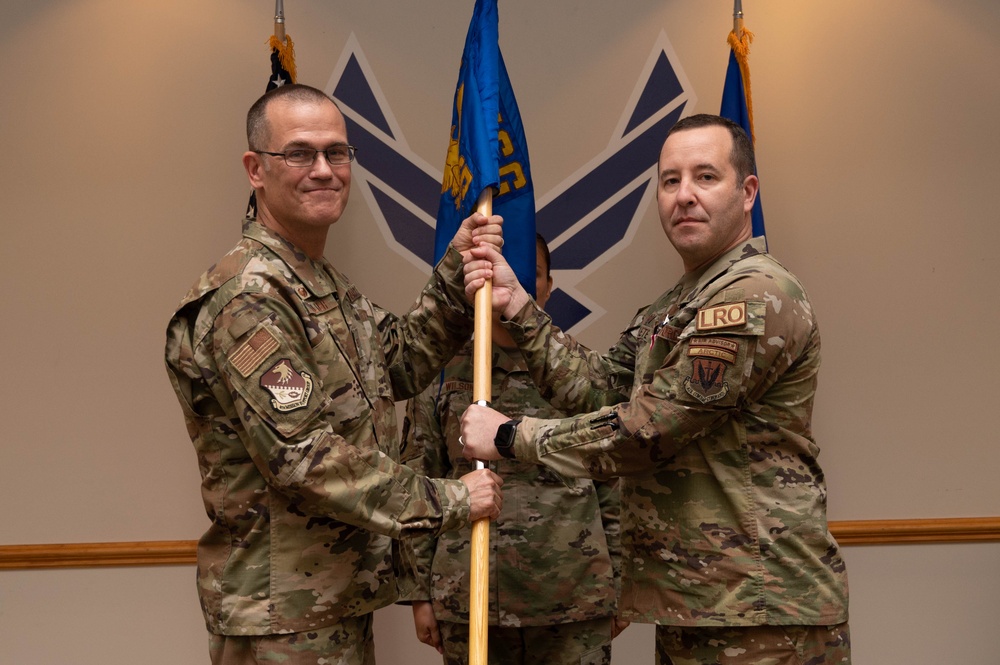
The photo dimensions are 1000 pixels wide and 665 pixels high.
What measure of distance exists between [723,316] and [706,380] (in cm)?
14

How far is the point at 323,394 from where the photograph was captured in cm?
196

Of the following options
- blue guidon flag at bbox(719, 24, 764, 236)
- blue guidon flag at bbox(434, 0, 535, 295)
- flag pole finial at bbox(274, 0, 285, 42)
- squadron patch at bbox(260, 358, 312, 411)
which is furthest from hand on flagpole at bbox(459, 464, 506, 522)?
flag pole finial at bbox(274, 0, 285, 42)

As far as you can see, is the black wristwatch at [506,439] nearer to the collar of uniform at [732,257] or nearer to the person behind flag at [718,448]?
the person behind flag at [718,448]

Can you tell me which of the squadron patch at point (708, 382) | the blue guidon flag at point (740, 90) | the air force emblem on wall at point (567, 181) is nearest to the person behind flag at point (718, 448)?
the squadron patch at point (708, 382)

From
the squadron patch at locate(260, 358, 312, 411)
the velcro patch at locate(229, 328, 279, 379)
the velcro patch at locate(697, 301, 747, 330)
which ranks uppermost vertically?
the velcro patch at locate(697, 301, 747, 330)

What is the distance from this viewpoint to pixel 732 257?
212 centimetres

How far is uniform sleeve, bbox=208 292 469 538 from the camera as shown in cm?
186

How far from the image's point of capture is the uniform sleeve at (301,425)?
186 cm

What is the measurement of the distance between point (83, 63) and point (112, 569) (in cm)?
180

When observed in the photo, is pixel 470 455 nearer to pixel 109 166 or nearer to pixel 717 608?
pixel 717 608

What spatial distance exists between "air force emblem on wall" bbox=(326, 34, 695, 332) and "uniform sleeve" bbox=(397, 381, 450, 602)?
0.74 meters

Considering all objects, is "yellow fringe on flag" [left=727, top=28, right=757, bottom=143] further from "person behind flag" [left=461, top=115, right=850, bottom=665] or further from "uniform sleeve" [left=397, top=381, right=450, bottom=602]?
"uniform sleeve" [left=397, top=381, right=450, bottom=602]

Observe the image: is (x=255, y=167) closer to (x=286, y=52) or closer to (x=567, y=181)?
(x=286, y=52)

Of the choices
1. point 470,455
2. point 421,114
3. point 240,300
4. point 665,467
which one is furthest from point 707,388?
point 421,114
